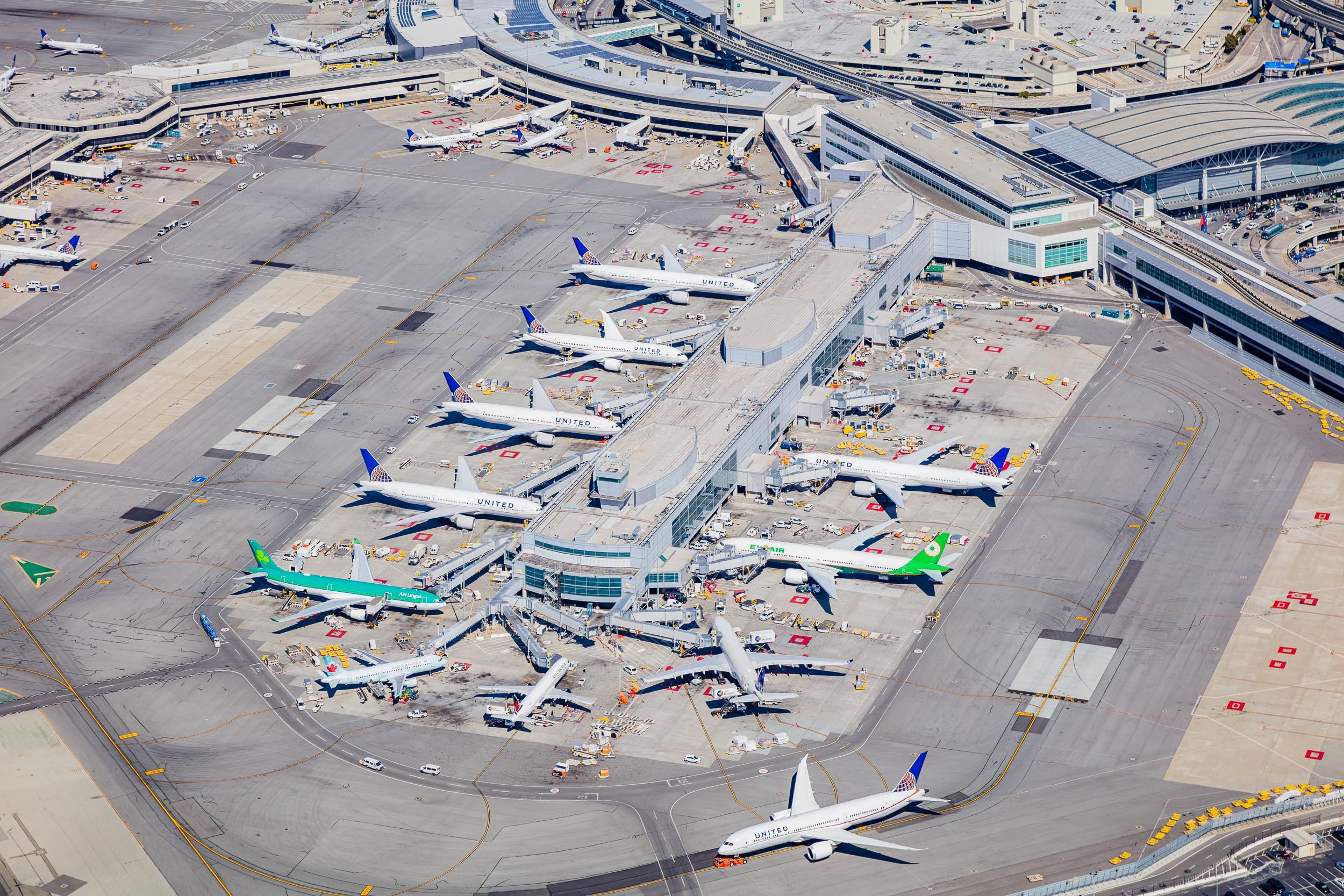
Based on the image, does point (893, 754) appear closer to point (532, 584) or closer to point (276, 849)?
point (532, 584)

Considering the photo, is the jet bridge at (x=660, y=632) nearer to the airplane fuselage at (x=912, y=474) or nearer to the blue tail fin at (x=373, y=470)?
the airplane fuselage at (x=912, y=474)

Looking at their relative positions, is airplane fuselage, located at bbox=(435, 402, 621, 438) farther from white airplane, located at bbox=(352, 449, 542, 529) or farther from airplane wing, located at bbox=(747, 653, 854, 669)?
airplane wing, located at bbox=(747, 653, 854, 669)

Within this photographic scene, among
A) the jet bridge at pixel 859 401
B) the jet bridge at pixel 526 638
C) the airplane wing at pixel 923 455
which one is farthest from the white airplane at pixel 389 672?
the jet bridge at pixel 859 401

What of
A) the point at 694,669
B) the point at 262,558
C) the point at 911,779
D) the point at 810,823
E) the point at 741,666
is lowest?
the point at 810,823

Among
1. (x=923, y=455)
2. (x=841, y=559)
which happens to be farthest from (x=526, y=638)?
(x=923, y=455)

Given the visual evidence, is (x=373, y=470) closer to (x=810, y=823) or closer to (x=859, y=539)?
(x=859, y=539)
